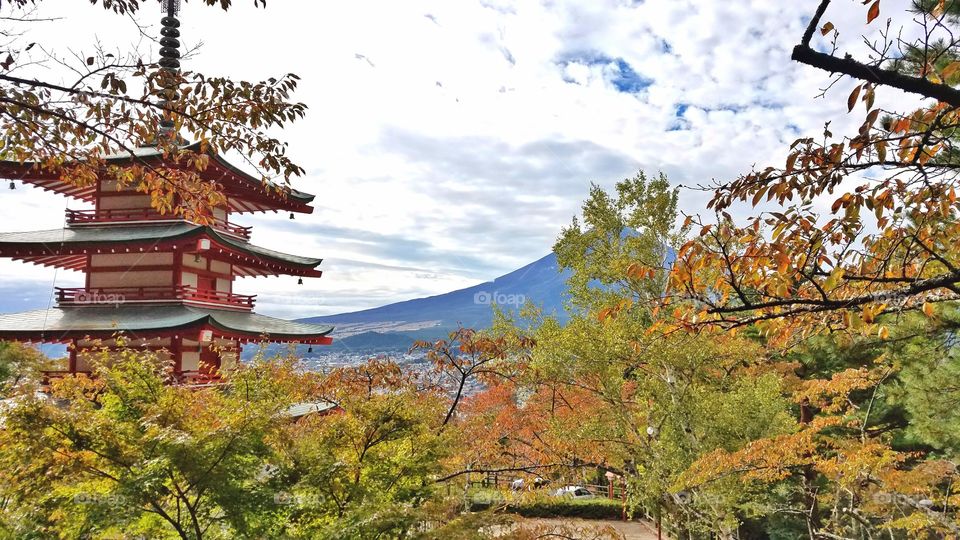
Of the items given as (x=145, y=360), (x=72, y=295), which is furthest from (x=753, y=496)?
(x=72, y=295)

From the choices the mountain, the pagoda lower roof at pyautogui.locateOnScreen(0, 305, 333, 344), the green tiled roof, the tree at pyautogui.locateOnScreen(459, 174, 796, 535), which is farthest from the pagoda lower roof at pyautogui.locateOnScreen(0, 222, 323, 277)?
the mountain

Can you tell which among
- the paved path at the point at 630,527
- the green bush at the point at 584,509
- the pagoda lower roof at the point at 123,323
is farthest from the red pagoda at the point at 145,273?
the green bush at the point at 584,509

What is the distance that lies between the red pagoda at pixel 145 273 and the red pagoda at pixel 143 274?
0.07 ft

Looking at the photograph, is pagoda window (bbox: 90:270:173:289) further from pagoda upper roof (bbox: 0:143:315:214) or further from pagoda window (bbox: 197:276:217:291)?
pagoda upper roof (bbox: 0:143:315:214)

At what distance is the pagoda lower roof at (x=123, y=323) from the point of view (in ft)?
35.0

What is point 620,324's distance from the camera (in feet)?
32.1

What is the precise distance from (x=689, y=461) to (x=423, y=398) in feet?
17.5

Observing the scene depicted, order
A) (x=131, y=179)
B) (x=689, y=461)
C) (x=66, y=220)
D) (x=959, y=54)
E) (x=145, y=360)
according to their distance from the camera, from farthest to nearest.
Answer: (x=66, y=220)
(x=689, y=461)
(x=959, y=54)
(x=145, y=360)
(x=131, y=179)

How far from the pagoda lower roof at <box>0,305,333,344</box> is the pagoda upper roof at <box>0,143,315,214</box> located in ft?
8.25

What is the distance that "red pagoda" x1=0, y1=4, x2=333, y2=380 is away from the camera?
11000 mm

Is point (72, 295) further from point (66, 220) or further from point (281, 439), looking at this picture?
point (281, 439)

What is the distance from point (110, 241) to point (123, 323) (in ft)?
5.41

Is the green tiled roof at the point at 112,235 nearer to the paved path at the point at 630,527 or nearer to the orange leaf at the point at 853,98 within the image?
the paved path at the point at 630,527

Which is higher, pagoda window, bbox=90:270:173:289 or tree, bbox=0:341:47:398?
pagoda window, bbox=90:270:173:289
